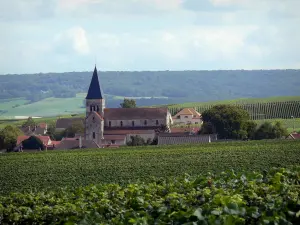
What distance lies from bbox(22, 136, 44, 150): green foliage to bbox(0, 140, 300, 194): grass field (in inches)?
1195

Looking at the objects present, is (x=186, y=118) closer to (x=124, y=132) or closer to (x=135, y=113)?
(x=135, y=113)

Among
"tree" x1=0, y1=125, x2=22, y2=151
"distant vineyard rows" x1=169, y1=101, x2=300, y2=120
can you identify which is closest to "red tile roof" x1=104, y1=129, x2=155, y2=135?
"tree" x1=0, y1=125, x2=22, y2=151

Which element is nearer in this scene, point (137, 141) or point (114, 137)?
point (137, 141)

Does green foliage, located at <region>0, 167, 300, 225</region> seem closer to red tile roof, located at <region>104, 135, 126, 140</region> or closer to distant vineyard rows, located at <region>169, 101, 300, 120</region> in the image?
red tile roof, located at <region>104, 135, 126, 140</region>

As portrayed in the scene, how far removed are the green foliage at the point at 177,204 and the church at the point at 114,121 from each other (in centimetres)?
7310

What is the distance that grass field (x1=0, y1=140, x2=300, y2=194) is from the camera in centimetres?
4238

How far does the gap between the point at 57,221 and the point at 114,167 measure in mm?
28668

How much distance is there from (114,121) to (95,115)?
818cm

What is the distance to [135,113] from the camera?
106m

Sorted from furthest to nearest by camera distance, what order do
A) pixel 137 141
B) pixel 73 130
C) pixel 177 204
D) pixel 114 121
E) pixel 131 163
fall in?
pixel 73 130 → pixel 114 121 → pixel 137 141 → pixel 131 163 → pixel 177 204

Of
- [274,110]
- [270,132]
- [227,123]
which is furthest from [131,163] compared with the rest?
[274,110]

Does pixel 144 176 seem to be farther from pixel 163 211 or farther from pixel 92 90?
pixel 92 90

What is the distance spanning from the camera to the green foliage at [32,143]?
8700 cm

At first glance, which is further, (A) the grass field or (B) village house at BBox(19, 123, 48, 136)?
(B) village house at BBox(19, 123, 48, 136)
